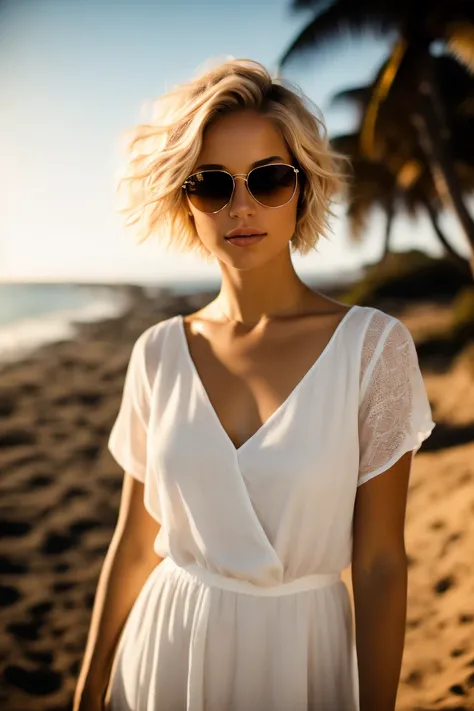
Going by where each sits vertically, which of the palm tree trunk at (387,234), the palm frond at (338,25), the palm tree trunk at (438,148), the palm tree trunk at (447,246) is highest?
the palm frond at (338,25)

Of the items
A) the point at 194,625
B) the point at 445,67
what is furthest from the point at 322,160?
the point at 445,67

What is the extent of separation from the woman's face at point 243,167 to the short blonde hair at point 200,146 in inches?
0.9

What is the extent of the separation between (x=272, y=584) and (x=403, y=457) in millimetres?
411

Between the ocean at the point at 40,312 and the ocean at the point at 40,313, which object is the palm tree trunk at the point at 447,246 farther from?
the ocean at the point at 40,313

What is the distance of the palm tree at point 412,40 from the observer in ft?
31.7

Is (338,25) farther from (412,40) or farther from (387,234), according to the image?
(387,234)

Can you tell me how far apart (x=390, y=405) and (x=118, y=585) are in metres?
0.84

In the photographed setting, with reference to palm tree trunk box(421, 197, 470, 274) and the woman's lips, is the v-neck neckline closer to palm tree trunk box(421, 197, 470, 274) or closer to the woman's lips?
the woman's lips

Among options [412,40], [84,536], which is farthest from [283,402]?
[412,40]

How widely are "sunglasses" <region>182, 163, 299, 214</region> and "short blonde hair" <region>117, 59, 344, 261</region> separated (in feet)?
0.17

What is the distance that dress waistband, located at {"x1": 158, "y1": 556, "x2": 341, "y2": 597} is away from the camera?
1542mm

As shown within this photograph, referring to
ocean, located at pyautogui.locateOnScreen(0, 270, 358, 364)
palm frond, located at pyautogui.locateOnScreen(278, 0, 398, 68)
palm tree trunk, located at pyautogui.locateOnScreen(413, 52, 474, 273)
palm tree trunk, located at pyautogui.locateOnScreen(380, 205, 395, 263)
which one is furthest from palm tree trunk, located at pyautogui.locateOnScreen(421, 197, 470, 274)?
palm frond, located at pyautogui.locateOnScreen(278, 0, 398, 68)

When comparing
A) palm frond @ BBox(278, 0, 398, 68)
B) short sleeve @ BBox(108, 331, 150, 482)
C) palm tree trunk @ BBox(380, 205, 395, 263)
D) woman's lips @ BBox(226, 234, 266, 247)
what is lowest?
palm tree trunk @ BBox(380, 205, 395, 263)

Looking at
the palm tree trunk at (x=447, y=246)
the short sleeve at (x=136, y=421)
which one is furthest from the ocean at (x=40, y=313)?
the short sleeve at (x=136, y=421)
